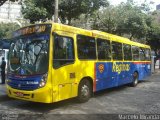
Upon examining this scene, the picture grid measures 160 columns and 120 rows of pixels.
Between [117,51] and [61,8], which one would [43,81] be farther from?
[61,8]

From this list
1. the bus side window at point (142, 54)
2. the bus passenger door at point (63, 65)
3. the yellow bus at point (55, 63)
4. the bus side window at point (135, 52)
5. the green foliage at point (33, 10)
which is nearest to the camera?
the yellow bus at point (55, 63)

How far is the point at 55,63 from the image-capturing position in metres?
9.20

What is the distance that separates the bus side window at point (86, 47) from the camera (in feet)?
34.3

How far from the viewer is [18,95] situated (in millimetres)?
9430

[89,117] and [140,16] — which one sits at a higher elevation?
[140,16]

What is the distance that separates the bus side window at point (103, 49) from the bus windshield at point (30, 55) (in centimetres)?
314

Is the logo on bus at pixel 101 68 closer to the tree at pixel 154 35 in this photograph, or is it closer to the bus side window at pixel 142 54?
the bus side window at pixel 142 54

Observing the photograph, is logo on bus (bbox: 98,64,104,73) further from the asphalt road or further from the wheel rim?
the wheel rim

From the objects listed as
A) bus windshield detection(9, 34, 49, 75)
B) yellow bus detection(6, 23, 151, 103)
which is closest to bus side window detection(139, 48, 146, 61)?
yellow bus detection(6, 23, 151, 103)

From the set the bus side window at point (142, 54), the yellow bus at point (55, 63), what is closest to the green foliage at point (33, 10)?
the yellow bus at point (55, 63)

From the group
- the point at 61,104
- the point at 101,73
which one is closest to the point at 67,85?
the point at 61,104

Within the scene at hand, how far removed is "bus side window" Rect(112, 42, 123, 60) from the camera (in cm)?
1317

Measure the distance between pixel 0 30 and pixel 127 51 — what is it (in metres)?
43.5

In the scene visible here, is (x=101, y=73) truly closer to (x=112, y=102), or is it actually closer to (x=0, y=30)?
(x=112, y=102)
